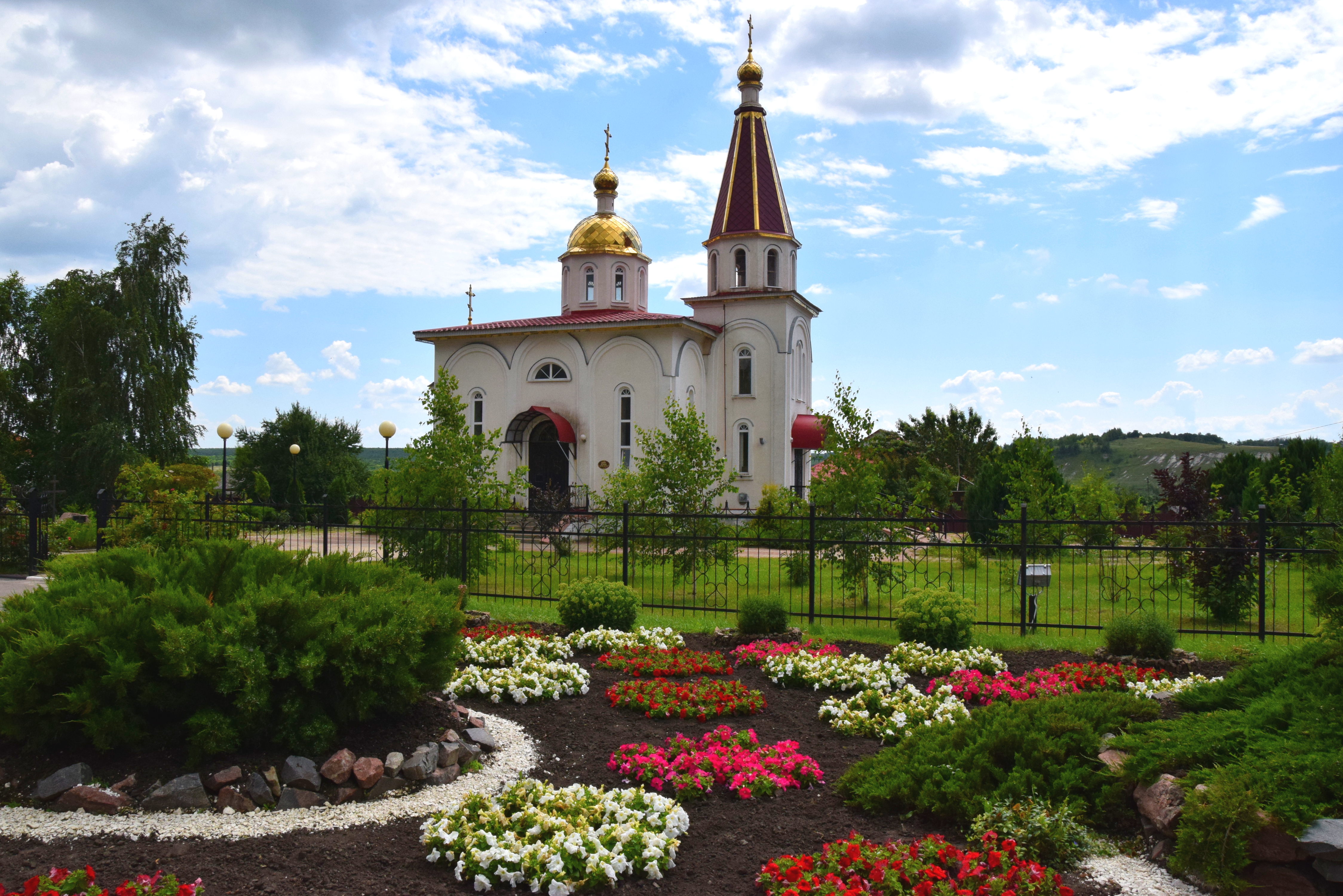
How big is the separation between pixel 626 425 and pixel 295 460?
17456 millimetres

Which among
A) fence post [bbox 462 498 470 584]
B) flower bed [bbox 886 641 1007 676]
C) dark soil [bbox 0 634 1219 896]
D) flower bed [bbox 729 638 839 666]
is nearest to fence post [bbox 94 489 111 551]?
fence post [bbox 462 498 470 584]

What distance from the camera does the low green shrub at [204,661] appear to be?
15.2 ft

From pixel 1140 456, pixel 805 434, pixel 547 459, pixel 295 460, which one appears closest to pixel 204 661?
pixel 547 459

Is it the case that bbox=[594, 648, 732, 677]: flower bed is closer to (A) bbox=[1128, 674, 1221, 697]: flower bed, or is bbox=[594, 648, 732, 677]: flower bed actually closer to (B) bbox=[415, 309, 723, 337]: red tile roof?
(A) bbox=[1128, 674, 1221, 697]: flower bed

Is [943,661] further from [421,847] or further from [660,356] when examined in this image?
[660,356]

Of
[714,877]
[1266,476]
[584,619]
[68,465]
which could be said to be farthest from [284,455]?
[714,877]

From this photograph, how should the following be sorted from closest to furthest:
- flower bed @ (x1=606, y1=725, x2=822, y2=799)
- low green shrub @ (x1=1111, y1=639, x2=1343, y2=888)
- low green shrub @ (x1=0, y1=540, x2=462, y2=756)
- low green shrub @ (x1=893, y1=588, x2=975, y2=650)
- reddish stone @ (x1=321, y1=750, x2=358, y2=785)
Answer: low green shrub @ (x1=1111, y1=639, x2=1343, y2=888)
low green shrub @ (x1=0, y1=540, x2=462, y2=756)
reddish stone @ (x1=321, y1=750, x2=358, y2=785)
flower bed @ (x1=606, y1=725, x2=822, y2=799)
low green shrub @ (x1=893, y1=588, x2=975, y2=650)

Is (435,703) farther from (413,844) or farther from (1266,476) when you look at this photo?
(1266,476)

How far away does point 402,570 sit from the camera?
6.21 m

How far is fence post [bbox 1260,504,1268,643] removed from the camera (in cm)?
896

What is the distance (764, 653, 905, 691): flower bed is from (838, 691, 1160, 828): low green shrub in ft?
5.96

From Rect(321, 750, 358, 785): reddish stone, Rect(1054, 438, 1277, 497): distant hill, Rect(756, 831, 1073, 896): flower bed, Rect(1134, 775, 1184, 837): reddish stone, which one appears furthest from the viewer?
Rect(1054, 438, 1277, 497): distant hill

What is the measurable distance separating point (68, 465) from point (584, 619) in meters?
27.6

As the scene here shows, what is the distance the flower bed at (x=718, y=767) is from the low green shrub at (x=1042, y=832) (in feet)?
3.66
